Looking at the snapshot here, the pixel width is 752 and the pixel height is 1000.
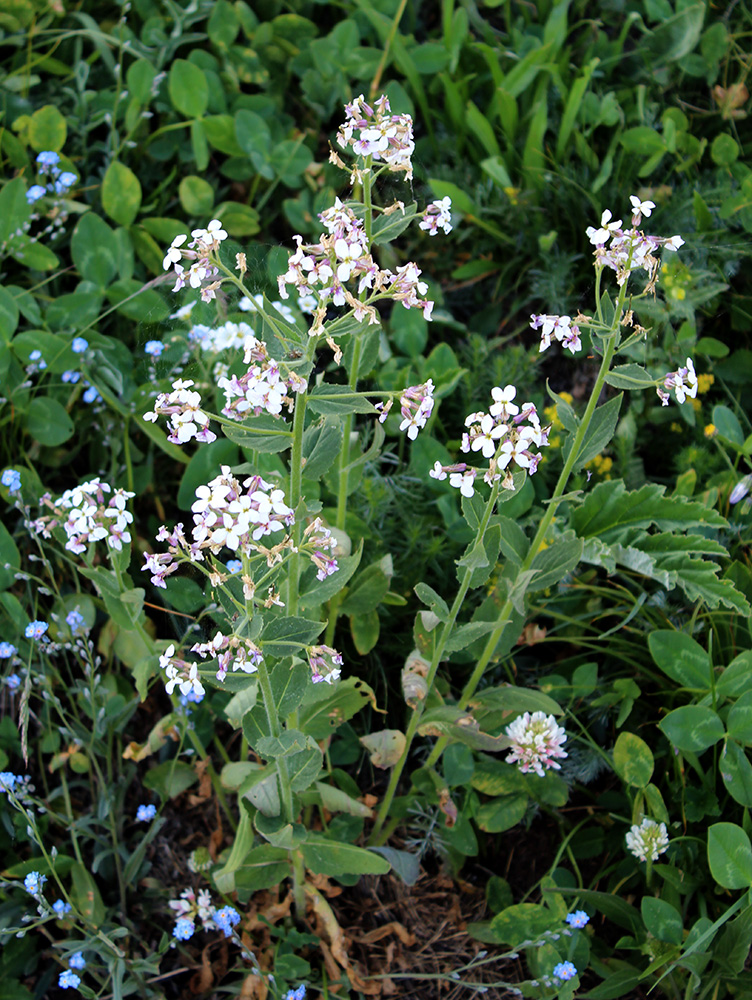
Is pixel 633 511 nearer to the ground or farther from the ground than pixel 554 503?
nearer to the ground

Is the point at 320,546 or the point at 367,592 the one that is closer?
the point at 320,546

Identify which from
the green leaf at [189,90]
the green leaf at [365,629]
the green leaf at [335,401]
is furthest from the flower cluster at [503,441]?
the green leaf at [189,90]

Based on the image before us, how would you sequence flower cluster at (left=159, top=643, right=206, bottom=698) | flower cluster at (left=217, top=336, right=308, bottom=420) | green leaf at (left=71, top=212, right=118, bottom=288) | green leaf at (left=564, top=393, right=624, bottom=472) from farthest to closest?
green leaf at (left=71, top=212, right=118, bottom=288), green leaf at (left=564, top=393, right=624, bottom=472), flower cluster at (left=159, top=643, right=206, bottom=698), flower cluster at (left=217, top=336, right=308, bottom=420)

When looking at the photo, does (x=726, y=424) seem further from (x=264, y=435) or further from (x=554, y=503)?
(x=264, y=435)

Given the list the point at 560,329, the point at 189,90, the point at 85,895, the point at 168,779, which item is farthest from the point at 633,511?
the point at 189,90

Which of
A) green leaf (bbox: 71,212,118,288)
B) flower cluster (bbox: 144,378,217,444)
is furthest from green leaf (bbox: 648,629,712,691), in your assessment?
green leaf (bbox: 71,212,118,288)

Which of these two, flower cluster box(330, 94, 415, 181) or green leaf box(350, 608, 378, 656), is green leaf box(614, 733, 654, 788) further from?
flower cluster box(330, 94, 415, 181)

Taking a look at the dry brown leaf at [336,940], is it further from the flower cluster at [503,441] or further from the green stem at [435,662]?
the flower cluster at [503,441]
